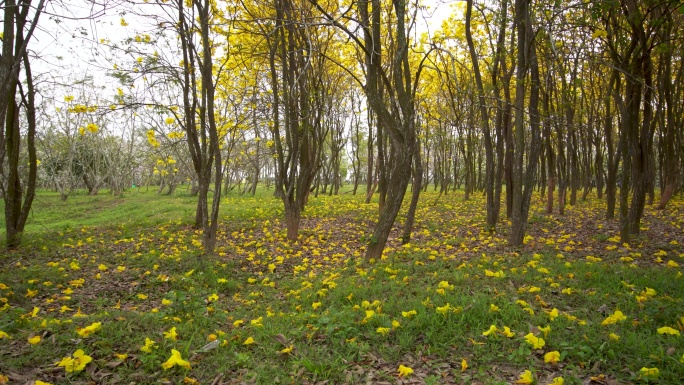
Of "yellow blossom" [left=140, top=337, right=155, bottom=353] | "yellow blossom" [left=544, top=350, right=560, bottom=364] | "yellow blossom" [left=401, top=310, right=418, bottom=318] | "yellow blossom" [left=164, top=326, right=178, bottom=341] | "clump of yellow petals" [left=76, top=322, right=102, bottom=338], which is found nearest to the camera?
"yellow blossom" [left=544, top=350, right=560, bottom=364]

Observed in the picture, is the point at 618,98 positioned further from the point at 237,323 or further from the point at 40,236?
the point at 40,236

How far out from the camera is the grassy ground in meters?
3.05

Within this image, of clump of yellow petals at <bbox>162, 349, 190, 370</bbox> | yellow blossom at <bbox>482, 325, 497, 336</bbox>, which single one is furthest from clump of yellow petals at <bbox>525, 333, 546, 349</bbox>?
clump of yellow petals at <bbox>162, 349, 190, 370</bbox>

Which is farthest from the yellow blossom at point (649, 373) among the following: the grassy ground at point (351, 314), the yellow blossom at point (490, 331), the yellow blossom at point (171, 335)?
the yellow blossom at point (171, 335)

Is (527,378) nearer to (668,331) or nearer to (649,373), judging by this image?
(649,373)

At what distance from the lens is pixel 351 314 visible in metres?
4.08

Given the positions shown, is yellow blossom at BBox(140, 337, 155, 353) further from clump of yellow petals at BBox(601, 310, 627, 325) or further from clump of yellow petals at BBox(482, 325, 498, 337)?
clump of yellow petals at BBox(601, 310, 627, 325)

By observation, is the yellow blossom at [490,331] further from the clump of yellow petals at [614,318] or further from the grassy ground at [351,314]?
the clump of yellow petals at [614,318]

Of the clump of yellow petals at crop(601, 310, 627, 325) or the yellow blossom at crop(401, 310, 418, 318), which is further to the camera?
the yellow blossom at crop(401, 310, 418, 318)

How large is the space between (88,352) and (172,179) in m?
28.8

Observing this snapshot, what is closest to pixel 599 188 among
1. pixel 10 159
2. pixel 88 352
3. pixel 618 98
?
pixel 618 98

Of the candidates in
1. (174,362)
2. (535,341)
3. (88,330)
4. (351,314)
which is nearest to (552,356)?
(535,341)

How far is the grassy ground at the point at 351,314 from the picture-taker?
305 cm

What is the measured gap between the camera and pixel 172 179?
29.6 m
